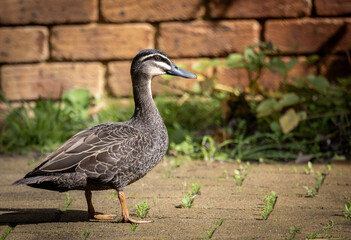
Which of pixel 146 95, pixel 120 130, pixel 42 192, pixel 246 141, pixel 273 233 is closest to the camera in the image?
pixel 273 233

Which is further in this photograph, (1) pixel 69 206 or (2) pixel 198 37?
(2) pixel 198 37

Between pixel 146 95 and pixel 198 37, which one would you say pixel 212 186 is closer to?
pixel 146 95

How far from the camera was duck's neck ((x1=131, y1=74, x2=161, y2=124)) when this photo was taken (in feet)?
12.2

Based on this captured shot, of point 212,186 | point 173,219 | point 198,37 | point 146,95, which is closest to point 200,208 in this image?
point 173,219

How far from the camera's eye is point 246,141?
5215 millimetres

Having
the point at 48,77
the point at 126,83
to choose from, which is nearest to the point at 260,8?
the point at 126,83

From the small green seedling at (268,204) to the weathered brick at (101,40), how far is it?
3.29 meters

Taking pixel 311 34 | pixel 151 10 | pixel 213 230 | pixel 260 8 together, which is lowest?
pixel 213 230

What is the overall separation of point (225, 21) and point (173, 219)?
3.67 meters

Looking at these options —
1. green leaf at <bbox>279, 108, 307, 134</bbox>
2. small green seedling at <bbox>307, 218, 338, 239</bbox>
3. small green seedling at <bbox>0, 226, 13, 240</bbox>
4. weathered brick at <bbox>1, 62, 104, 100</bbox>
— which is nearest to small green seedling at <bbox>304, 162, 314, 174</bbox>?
green leaf at <bbox>279, 108, 307, 134</bbox>

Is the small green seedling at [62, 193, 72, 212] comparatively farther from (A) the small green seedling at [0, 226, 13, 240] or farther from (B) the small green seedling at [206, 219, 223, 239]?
(B) the small green seedling at [206, 219, 223, 239]

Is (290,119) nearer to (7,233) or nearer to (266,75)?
(266,75)

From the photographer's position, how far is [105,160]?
3287 millimetres

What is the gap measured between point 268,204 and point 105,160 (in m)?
1.15
